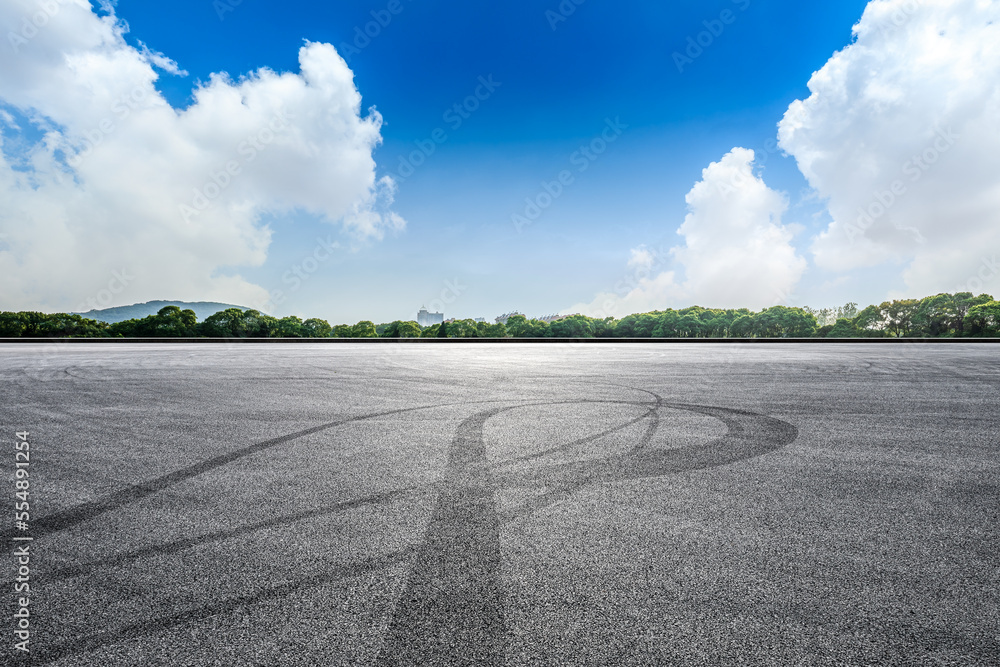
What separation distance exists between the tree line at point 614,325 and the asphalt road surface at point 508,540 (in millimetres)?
46137

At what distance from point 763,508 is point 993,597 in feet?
4.16

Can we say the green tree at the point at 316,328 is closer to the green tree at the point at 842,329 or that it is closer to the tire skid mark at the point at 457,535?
the tire skid mark at the point at 457,535

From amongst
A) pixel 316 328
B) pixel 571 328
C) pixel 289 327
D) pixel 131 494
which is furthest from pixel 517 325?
pixel 131 494

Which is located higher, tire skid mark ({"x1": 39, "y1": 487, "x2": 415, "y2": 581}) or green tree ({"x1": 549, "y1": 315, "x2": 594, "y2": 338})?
green tree ({"x1": 549, "y1": 315, "x2": 594, "y2": 338})

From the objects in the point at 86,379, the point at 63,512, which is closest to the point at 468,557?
the point at 63,512

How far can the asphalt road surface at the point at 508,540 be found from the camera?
2082mm

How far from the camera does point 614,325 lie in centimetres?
8081

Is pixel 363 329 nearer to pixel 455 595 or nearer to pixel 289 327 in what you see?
pixel 289 327

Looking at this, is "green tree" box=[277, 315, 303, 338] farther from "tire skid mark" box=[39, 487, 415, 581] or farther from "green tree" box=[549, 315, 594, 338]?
"tire skid mark" box=[39, 487, 415, 581]

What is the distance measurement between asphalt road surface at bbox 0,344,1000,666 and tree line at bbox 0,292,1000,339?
46137mm

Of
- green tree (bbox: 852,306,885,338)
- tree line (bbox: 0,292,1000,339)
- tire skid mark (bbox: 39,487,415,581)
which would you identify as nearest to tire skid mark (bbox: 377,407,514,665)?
tire skid mark (bbox: 39,487,415,581)

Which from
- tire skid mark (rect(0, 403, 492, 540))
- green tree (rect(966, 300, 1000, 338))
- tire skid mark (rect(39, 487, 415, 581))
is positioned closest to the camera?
tire skid mark (rect(39, 487, 415, 581))

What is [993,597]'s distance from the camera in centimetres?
242

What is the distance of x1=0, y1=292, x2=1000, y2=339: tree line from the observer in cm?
5378
